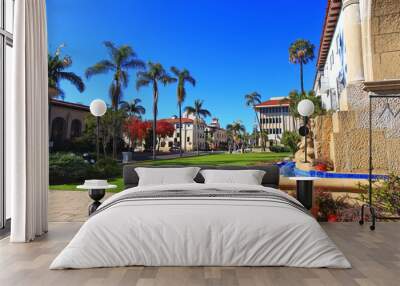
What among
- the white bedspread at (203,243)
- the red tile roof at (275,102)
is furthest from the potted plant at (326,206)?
the white bedspread at (203,243)

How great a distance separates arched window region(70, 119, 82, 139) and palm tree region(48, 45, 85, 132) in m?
0.69

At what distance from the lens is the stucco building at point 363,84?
19.0 feet

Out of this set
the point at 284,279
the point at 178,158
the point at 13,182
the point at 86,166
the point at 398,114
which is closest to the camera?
the point at 284,279

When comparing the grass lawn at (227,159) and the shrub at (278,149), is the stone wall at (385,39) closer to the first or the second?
the shrub at (278,149)

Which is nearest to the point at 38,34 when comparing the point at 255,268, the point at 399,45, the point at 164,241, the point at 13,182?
the point at 13,182

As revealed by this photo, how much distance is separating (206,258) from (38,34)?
129 inches

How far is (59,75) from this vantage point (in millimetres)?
7680

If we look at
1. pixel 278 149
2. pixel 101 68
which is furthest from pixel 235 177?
pixel 101 68

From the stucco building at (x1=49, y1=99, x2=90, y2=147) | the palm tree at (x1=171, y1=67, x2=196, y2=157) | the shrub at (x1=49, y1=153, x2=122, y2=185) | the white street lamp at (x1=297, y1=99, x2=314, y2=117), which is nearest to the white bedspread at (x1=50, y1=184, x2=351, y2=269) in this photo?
the white street lamp at (x1=297, y1=99, x2=314, y2=117)

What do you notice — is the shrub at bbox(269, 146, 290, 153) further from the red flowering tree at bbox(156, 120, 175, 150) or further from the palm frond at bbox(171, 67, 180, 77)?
the palm frond at bbox(171, 67, 180, 77)

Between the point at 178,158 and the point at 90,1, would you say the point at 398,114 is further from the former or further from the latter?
the point at 90,1

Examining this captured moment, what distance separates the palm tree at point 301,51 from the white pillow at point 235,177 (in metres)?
2.29

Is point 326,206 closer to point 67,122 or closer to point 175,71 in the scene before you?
point 175,71

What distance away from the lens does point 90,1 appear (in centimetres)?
760
